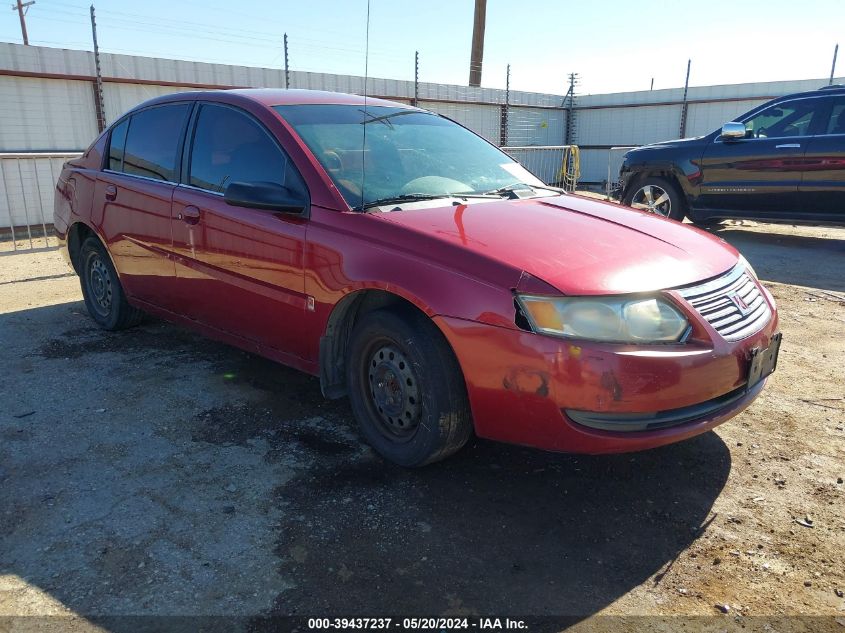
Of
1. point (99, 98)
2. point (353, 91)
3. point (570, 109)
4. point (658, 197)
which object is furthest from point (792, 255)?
point (570, 109)

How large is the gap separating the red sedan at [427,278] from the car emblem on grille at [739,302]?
0.06 ft

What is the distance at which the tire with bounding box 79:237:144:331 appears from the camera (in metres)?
4.98

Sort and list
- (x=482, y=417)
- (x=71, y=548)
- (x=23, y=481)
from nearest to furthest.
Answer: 1. (x=71, y=548)
2. (x=482, y=417)
3. (x=23, y=481)

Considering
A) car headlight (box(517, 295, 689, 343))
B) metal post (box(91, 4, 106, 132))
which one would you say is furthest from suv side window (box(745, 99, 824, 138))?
metal post (box(91, 4, 106, 132))

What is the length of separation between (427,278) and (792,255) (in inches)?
284

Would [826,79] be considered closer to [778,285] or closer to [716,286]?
[778,285]

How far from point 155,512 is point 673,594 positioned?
203cm

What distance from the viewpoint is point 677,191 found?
9.43 m

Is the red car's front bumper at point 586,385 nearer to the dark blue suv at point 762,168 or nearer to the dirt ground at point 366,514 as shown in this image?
the dirt ground at point 366,514

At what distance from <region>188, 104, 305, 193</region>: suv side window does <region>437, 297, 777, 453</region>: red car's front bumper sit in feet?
4.51

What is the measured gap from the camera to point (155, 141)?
175 inches

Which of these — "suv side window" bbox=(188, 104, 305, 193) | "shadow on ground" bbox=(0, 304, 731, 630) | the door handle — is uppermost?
"suv side window" bbox=(188, 104, 305, 193)

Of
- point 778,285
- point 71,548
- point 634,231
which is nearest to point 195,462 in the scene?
point 71,548

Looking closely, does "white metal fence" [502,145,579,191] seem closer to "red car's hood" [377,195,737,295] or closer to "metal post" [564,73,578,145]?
"metal post" [564,73,578,145]
